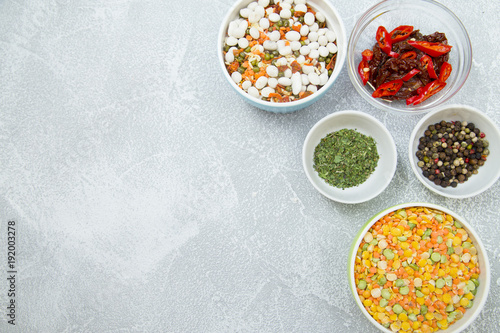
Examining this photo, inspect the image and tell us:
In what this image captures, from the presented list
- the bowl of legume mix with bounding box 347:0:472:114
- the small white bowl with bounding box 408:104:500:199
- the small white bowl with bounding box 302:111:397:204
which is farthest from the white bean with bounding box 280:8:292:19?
the small white bowl with bounding box 408:104:500:199

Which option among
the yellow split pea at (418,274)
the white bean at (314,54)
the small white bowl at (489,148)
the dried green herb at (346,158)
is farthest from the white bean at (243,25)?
the yellow split pea at (418,274)

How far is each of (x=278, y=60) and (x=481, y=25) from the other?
2.33 feet

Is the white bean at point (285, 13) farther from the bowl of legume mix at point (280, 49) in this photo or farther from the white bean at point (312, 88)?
the white bean at point (312, 88)

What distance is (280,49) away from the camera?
1.13m

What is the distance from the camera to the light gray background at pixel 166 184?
1.25 metres

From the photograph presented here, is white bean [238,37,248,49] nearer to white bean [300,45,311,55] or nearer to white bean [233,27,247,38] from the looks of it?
white bean [233,27,247,38]

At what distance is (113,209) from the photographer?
51.4 inches

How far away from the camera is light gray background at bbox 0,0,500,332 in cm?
125

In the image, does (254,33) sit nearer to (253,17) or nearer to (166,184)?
(253,17)

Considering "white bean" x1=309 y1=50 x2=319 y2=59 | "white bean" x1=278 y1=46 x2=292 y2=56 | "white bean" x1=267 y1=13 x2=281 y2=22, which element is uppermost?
"white bean" x1=267 y1=13 x2=281 y2=22

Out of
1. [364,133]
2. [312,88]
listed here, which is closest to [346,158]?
[364,133]

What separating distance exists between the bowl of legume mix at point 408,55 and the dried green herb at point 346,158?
0.13 m

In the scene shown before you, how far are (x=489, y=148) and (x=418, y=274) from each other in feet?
1.50

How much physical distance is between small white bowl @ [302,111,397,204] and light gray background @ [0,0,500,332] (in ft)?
0.18
